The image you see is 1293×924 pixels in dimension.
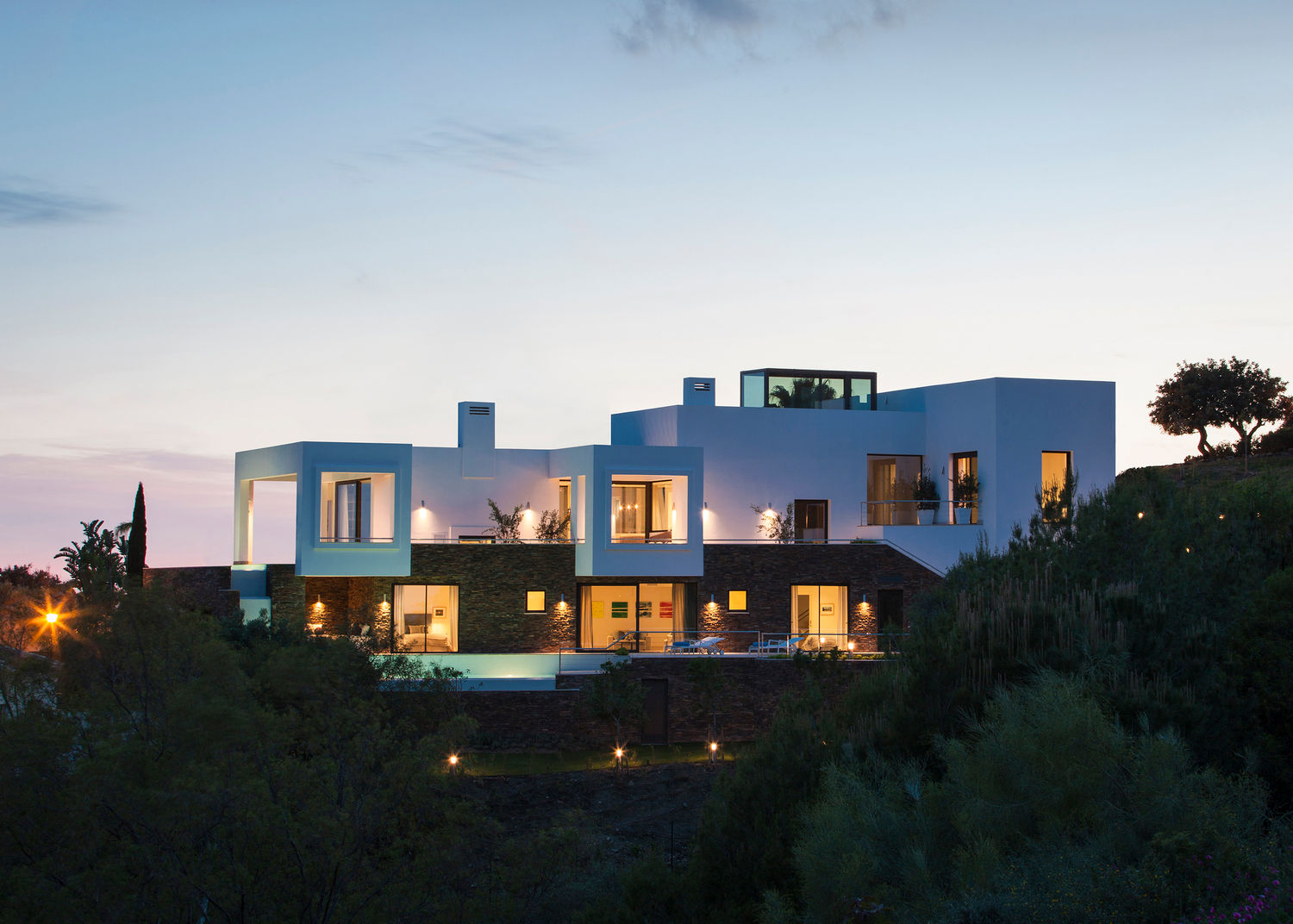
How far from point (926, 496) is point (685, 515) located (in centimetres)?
685

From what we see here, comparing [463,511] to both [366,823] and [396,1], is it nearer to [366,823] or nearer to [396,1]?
[396,1]

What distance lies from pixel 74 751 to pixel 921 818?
32.2 feet

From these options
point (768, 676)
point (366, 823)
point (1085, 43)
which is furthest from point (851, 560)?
point (366, 823)

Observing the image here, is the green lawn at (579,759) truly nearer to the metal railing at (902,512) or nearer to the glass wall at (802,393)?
the metal railing at (902,512)

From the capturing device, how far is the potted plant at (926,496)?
30.7 metres

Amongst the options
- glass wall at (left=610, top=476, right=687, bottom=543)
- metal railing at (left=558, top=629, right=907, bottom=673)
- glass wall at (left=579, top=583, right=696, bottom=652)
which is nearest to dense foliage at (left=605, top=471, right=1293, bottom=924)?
metal railing at (left=558, top=629, right=907, bottom=673)

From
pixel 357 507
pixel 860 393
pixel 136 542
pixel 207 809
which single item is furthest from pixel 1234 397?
pixel 207 809

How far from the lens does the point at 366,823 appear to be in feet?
45.6

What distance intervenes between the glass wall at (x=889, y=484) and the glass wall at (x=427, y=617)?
11.3 meters

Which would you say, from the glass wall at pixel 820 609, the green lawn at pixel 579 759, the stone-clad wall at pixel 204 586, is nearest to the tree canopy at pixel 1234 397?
the glass wall at pixel 820 609

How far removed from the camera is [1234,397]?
170ft

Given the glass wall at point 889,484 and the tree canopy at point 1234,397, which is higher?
the tree canopy at point 1234,397

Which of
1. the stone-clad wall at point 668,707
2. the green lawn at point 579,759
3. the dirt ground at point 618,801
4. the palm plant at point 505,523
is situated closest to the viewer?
the dirt ground at point 618,801

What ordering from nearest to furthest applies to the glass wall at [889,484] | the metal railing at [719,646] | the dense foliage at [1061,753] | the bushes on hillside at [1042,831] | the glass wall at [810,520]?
the bushes on hillside at [1042,831] → the dense foliage at [1061,753] → the metal railing at [719,646] → the glass wall at [810,520] → the glass wall at [889,484]
